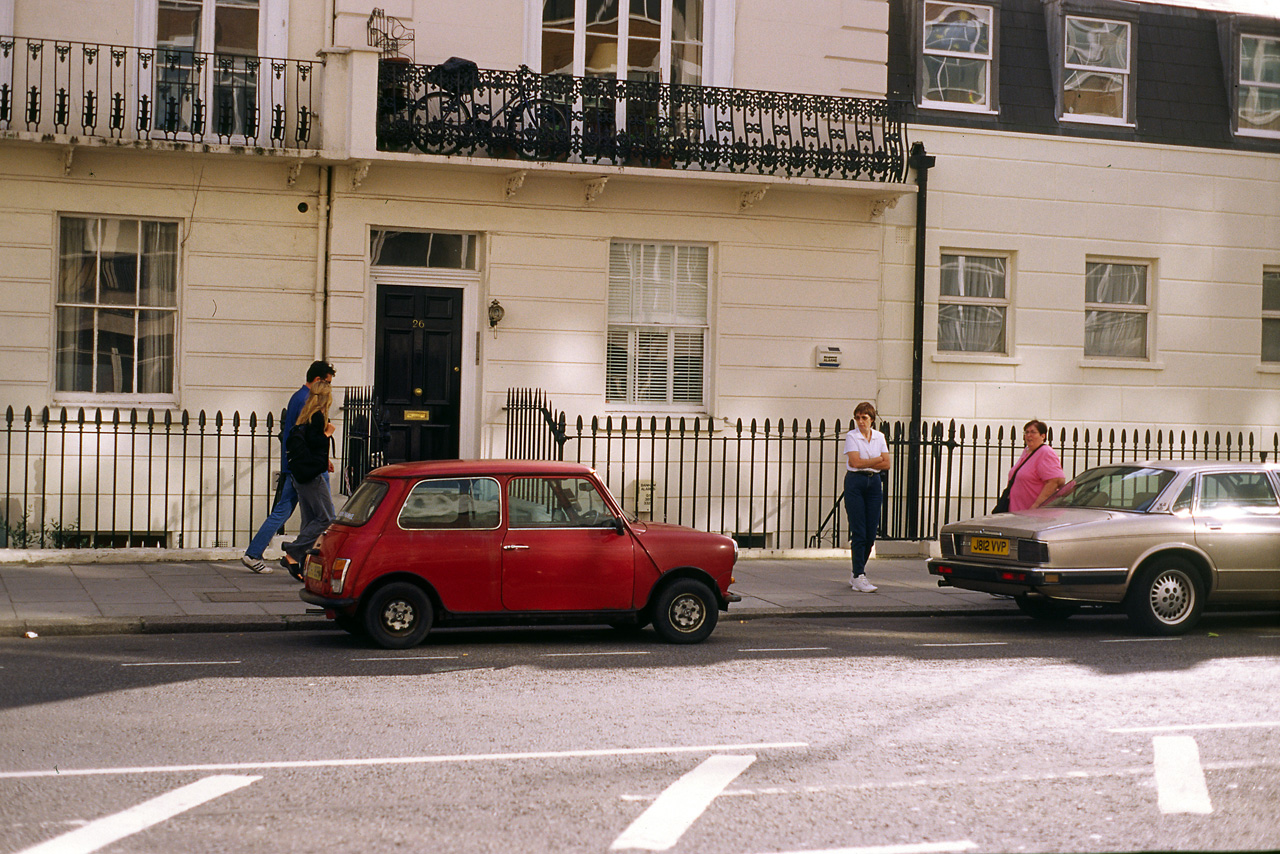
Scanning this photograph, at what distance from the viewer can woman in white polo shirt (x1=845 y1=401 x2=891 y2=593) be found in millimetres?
13234

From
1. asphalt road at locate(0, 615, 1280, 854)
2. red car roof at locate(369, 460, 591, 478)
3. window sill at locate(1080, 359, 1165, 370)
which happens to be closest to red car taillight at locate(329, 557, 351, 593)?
asphalt road at locate(0, 615, 1280, 854)

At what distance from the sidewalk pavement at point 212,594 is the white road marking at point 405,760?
4406 mm

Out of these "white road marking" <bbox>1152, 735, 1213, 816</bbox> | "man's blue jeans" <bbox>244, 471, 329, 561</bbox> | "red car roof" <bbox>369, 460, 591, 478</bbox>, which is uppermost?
"red car roof" <bbox>369, 460, 591, 478</bbox>

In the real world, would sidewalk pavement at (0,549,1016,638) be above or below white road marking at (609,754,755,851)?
below

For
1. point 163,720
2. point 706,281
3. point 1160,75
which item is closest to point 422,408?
point 706,281

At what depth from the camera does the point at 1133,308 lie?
61.6 feet

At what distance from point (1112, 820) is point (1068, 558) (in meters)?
5.61

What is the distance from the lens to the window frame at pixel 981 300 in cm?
1803

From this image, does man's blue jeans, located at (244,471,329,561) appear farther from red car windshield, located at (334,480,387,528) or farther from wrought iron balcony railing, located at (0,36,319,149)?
wrought iron balcony railing, located at (0,36,319,149)

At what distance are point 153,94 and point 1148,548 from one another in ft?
35.9

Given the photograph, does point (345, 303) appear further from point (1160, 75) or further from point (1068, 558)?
point (1160, 75)

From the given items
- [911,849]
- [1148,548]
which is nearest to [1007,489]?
[1148,548]

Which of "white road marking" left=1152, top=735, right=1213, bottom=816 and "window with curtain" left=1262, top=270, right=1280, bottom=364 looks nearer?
"white road marking" left=1152, top=735, right=1213, bottom=816

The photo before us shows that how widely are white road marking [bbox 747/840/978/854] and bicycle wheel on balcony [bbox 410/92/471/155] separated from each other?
38.1 ft
